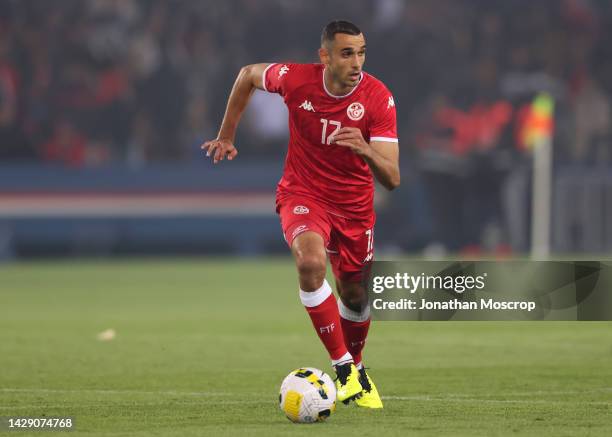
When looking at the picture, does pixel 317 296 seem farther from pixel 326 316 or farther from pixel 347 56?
pixel 347 56

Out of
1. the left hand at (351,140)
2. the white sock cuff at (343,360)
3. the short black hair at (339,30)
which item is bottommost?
the white sock cuff at (343,360)

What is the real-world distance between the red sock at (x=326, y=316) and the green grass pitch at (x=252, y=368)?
1.13 feet

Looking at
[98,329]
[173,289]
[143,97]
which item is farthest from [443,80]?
[98,329]

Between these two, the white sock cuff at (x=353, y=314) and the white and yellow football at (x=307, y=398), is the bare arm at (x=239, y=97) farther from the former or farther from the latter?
the white and yellow football at (x=307, y=398)

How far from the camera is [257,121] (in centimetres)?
2741

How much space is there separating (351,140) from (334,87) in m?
0.84

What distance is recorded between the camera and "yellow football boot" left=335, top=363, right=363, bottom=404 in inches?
282

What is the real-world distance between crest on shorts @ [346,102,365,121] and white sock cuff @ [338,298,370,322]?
1.21 metres

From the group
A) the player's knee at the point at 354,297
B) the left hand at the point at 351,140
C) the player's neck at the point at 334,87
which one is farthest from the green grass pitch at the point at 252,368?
the player's neck at the point at 334,87

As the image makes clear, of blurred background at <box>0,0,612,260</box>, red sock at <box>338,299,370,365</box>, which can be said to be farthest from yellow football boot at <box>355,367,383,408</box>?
blurred background at <box>0,0,612,260</box>

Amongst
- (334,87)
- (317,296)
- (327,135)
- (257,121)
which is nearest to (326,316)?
(317,296)

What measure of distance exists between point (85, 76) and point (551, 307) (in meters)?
21.1

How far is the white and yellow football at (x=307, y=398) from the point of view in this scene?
21.4 ft

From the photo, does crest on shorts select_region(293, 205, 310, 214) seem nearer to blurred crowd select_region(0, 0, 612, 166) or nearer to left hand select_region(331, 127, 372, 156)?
left hand select_region(331, 127, 372, 156)
